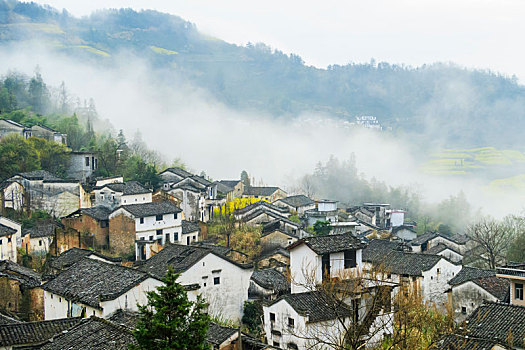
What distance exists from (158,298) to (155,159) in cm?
4701

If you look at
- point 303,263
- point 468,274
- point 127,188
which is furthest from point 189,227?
point 303,263

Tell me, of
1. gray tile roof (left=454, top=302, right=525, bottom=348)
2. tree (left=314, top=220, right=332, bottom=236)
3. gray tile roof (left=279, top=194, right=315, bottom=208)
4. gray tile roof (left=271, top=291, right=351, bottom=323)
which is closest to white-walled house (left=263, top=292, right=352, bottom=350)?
gray tile roof (left=271, top=291, right=351, bottom=323)

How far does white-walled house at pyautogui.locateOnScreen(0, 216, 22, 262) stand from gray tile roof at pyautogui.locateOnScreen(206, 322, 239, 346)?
13.7 meters

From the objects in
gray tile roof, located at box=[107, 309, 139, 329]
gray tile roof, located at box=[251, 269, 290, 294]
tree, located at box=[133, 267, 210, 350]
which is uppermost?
tree, located at box=[133, 267, 210, 350]

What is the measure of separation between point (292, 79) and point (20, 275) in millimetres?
125672

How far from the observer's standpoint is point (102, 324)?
38.8ft

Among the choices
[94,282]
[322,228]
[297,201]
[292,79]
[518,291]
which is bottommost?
[297,201]

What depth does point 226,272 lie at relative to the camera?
21.5m

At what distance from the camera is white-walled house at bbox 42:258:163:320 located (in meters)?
15.1

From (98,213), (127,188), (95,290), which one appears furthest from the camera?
(127,188)

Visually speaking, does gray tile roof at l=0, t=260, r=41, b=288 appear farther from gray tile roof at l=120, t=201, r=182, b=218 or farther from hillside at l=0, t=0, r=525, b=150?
hillside at l=0, t=0, r=525, b=150

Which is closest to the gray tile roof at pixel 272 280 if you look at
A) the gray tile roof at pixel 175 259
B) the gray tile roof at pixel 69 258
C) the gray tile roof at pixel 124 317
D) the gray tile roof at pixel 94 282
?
the gray tile roof at pixel 175 259

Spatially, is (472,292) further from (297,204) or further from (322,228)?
(297,204)

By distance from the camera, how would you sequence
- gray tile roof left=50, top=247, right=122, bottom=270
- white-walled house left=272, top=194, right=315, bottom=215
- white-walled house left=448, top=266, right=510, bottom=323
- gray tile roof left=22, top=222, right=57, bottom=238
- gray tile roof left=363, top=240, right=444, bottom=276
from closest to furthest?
white-walled house left=448, top=266, right=510, bottom=323, gray tile roof left=50, top=247, right=122, bottom=270, gray tile roof left=363, top=240, right=444, bottom=276, gray tile roof left=22, top=222, right=57, bottom=238, white-walled house left=272, top=194, right=315, bottom=215
